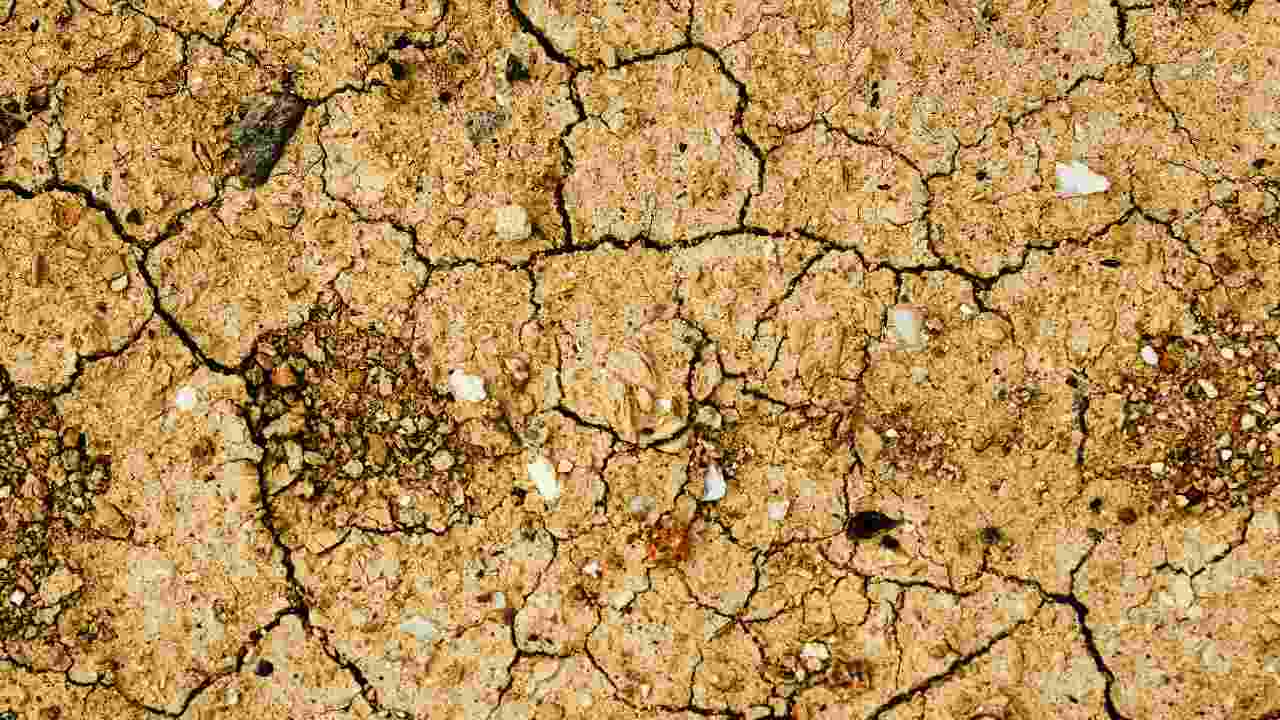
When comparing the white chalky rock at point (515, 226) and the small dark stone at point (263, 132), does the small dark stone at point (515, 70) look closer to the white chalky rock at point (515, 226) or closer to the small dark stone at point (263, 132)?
the white chalky rock at point (515, 226)

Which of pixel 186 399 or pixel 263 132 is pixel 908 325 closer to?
pixel 263 132

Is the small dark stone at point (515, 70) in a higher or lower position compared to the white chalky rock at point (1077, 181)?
higher

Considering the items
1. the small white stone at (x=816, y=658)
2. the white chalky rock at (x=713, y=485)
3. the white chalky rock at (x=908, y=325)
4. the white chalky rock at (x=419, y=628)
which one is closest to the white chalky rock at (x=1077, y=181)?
the white chalky rock at (x=908, y=325)

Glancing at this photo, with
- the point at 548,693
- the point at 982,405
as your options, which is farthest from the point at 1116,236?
the point at 548,693

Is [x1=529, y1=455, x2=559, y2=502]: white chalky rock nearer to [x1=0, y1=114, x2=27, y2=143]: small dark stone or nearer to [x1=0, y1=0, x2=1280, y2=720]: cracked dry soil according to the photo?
[x1=0, y1=0, x2=1280, y2=720]: cracked dry soil

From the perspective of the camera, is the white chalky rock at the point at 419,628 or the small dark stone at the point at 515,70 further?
the small dark stone at the point at 515,70

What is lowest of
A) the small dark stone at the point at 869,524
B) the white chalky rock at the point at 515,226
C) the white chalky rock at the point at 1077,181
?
the small dark stone at the point at 869,524

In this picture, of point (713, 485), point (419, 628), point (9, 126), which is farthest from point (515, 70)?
point (419, 628)
